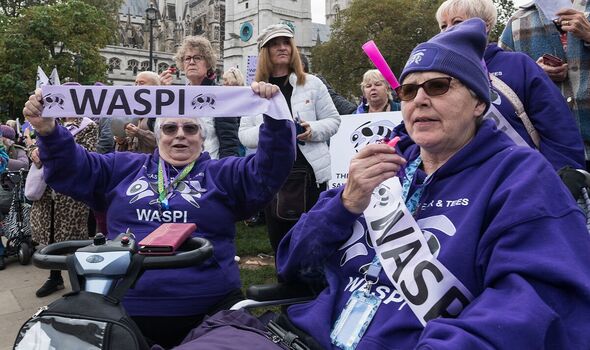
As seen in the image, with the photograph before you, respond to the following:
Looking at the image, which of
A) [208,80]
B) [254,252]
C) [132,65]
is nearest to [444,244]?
[208,80]

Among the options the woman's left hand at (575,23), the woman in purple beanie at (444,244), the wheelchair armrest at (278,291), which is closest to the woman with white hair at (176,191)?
the wheelchair armrest at (278,291)

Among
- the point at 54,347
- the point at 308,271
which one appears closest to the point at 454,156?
the point at 308,271

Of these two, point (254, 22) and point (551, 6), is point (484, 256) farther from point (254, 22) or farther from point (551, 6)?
point (254, 22)

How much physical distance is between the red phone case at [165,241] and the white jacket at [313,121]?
7.55 feet

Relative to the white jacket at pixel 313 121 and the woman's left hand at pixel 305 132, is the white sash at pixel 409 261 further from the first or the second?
the white jacket at pixel 313 121

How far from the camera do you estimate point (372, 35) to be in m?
38.7

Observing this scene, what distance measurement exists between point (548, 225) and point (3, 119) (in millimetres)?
40442

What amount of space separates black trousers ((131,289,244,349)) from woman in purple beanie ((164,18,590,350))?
0.61 meters

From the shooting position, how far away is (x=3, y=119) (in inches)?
1415

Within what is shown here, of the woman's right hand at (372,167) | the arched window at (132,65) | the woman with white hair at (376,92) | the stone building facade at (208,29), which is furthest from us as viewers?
the arched window at (132,65)

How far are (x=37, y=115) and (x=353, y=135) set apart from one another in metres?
3.61

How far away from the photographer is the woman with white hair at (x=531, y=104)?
2.86 m

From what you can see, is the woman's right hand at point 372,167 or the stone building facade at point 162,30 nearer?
the woman's right hand at point 372,167

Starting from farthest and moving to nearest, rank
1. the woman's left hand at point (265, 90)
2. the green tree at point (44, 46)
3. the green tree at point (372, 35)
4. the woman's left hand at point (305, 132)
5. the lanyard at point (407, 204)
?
the green tree at point (372, 35), the green tree at point (44, 46), the woman's left hand at point (305, 132), the woman's left hand at point (265, 90), the lanyard at point (407, 204)
